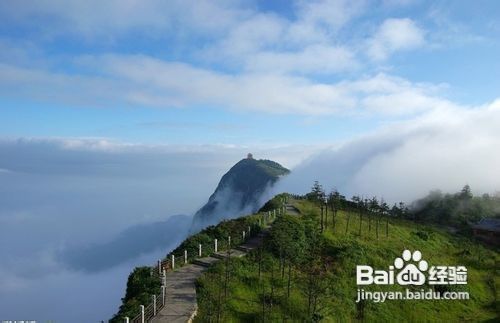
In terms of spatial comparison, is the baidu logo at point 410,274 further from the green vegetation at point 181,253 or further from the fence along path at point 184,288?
the green vegetation at point 181,253

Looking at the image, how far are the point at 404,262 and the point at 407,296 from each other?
6.61 meters

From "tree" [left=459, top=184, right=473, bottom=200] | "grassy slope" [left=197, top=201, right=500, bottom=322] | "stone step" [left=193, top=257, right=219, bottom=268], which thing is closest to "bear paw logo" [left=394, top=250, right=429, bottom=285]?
"grassy slope" [left=197, top=201, right=500, bottom=322]

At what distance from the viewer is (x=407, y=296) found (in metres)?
36.7

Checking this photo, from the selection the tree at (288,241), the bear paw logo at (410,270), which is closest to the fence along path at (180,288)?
the tree at (288,241)

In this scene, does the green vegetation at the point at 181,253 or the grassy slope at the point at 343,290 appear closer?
the green vegetation at the point at 181,253

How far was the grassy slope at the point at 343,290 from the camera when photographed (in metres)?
28.9

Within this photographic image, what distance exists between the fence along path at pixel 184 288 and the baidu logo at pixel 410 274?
10.2 m

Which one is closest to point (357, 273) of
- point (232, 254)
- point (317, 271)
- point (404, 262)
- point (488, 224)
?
point (317, 271)

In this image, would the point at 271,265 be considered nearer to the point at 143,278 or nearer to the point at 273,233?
the point at 273,233

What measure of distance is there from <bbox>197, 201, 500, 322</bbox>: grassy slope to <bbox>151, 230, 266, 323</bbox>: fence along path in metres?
0.81

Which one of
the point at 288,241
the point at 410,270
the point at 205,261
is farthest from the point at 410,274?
the point at 205,261

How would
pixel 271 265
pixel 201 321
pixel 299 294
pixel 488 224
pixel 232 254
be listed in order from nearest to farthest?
pixel 201 321, pixel 299 294, pixel 271 265, pixel 232 254, pixel 488 224

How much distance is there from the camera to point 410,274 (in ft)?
134

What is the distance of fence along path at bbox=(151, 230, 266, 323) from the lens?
25.1 m
